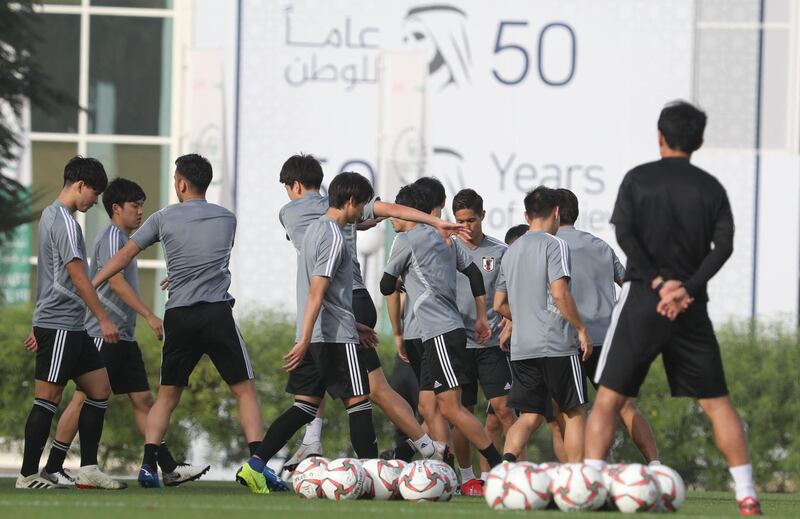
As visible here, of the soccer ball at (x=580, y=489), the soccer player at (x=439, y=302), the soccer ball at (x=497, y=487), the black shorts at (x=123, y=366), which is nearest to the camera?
the soccer ball at (x=580, y=489)

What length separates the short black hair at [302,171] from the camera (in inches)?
416

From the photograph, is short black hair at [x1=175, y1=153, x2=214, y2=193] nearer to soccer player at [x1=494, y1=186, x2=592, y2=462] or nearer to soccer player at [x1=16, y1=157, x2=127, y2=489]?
soccer player at [x1=16, y1=157, x2=127, y2=489]

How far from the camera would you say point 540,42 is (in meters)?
18.0

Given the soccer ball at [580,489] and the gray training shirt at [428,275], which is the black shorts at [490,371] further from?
the soccer ball at [580,489]

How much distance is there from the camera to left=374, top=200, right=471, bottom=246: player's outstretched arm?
9.30 meters

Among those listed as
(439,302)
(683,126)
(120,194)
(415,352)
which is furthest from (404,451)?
(683,126)

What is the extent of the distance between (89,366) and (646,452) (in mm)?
3581

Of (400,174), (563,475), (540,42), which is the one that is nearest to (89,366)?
(563,475)

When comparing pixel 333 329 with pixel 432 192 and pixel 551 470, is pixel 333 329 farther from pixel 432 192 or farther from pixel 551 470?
pixel 551 470

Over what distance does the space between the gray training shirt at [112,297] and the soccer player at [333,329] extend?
1588 mm

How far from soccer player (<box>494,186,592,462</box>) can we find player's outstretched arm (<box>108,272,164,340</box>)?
7.38ft

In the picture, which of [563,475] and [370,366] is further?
[370,366]

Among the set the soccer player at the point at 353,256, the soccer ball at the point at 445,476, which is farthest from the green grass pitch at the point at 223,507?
the soccer player at the point at 353,256

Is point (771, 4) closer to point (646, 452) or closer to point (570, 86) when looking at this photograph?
point (570, 86)
